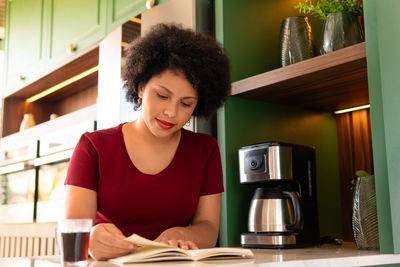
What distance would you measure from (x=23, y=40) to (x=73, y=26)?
729mm

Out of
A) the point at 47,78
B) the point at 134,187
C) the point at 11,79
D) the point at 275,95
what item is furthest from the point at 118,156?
the point at 11,79

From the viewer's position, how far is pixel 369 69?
128 cm

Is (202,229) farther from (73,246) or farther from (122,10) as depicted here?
(122,10)

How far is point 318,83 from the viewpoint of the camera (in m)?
1.60

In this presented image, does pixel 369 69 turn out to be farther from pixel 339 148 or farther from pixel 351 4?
pixel 339 148

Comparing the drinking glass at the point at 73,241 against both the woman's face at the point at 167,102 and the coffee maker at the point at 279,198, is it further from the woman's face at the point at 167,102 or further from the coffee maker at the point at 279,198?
the coffee maker at the point at 279,198

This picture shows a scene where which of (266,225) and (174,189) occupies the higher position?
(174,189)

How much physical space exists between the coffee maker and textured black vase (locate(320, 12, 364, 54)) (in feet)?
1.19

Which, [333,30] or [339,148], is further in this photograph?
[339,148]

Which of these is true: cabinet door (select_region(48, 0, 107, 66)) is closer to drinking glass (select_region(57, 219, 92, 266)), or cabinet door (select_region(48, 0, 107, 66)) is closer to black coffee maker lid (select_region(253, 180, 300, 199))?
black coffee maker lid (select_region(253, 180, 300, 199))

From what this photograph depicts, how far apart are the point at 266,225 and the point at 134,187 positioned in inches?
19.9

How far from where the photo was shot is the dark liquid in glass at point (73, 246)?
87 centimetres

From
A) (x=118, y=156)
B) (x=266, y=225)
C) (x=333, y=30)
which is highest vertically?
(x=333, y=30)

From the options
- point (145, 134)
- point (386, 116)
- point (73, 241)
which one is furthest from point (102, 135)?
point (386, 116)
